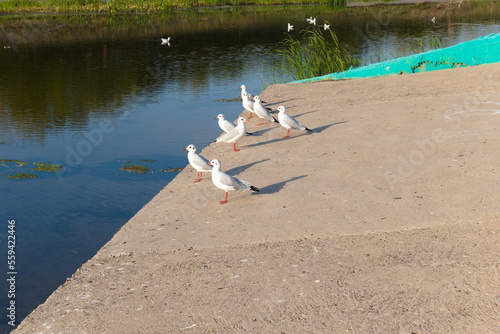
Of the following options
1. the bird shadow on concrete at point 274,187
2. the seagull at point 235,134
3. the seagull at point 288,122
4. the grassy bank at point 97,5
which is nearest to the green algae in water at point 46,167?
the seagull at point 235,134

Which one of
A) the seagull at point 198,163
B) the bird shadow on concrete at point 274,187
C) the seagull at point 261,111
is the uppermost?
the seagull at point 261,111

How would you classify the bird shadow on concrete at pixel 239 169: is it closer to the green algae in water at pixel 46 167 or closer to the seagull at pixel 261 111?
the seagull at pixel 261 111

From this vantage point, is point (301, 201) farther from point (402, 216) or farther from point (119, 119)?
point (119, 119)

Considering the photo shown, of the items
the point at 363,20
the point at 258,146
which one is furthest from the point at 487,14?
the point at 258,146

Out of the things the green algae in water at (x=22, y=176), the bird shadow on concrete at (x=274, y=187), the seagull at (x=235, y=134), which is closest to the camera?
the bird shadow on concrete at (x=274, y=187)

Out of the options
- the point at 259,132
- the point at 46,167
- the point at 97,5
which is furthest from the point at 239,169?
the point at 97,5

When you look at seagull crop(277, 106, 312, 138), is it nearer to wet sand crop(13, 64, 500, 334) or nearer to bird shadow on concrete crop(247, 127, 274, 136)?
wet sand crop(13, 64, 500, 334)

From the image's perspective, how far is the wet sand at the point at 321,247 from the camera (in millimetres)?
6285

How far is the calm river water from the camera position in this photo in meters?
10.9

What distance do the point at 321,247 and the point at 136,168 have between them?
6.69 metres
